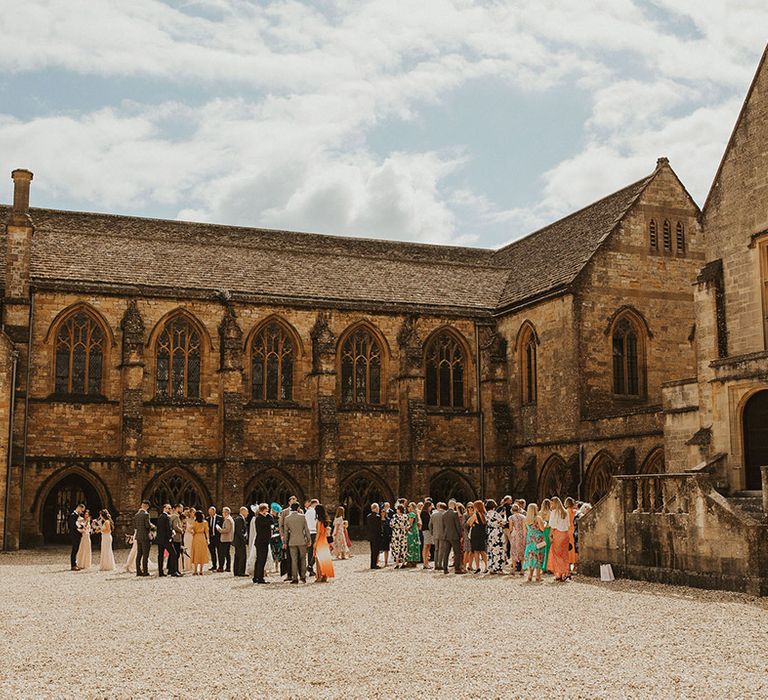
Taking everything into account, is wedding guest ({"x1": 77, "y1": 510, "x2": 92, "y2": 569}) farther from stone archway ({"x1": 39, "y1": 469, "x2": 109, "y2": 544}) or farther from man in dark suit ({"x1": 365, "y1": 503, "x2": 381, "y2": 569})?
stone archway ({"x1": 39, "y1": 469, "x2": 109, "y2": 544})

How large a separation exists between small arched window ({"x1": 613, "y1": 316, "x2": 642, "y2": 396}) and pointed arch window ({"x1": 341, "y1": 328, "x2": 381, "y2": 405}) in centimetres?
852

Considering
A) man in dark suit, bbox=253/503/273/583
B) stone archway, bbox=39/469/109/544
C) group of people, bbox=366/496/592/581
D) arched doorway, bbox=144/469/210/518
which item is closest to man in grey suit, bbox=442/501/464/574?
group of people, bbox=366/496/592/581

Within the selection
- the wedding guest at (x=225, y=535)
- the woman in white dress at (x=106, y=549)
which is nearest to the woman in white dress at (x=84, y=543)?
the woman in white dress at (x=106, y=549)

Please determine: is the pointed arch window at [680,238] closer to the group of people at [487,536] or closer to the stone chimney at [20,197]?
the group of people at [487,536]

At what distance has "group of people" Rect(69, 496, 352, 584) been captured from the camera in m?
20.9

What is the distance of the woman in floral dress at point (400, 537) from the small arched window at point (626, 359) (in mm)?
12043

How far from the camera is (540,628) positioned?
1327 cm

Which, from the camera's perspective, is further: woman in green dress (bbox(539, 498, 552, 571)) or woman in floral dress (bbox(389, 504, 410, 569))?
woman in floral dress (bbox(389, 504, 410, 569))

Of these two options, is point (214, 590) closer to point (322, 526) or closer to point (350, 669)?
point (322, 526)

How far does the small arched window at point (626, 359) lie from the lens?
34.1 m

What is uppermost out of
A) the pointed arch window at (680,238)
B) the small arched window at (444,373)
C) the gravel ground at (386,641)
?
the pointed arch window at (680,238)

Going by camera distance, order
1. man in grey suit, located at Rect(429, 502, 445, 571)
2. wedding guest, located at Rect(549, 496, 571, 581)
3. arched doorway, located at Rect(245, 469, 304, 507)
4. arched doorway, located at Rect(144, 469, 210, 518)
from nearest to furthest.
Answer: wedding guest, located at Rect(549, 496, 571, 581) → man in grey suit, located at Rect(429, 502, 445, 571) → arched doorway, located at Rect(144, 469, 210, 518) → arched doorway, located at Rect(245, 469, 304, 507)

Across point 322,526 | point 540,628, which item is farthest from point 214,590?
point 540,628

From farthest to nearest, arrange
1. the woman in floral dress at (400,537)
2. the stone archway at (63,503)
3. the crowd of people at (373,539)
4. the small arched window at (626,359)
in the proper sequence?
the small arched window at (626,359), the stone archway at (63,503), the woman in floral dress at (400,537), the crowd of people at (373,539)
